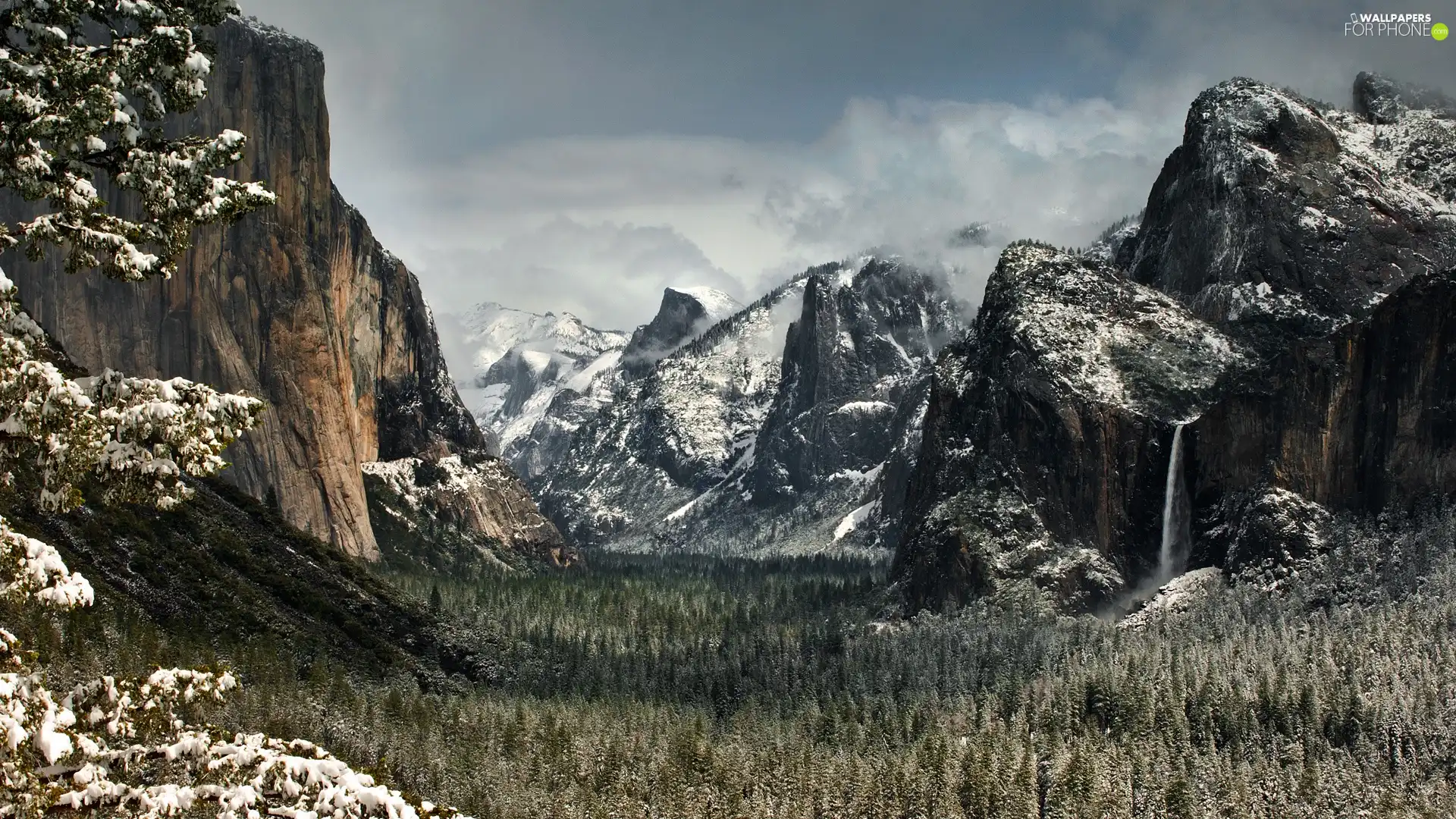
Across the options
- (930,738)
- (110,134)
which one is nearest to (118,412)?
(110,134)

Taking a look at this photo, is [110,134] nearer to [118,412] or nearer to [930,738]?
[118,412]

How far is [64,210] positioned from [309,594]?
594ft

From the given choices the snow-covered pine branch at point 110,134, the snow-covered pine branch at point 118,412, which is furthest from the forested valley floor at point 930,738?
the snow-covered pine branch at point 110,134

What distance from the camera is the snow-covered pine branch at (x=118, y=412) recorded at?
68.0 feet

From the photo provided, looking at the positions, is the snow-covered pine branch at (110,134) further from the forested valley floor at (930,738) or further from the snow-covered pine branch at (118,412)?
the forested valley floor at (930,738)

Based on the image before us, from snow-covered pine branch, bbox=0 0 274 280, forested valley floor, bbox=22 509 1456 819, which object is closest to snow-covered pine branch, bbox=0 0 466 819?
snow-covered pine branch, bbox=0 0 274 280

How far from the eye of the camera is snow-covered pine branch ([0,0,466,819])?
20.7m

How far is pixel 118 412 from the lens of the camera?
21547mm

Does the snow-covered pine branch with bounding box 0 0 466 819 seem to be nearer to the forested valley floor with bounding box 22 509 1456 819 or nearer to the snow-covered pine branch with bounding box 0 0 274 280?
the snow-covered pine branch with bounding box 0 0 274 280

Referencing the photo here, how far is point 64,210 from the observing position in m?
22.5

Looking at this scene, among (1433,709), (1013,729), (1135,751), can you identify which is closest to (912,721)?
(1013,729)

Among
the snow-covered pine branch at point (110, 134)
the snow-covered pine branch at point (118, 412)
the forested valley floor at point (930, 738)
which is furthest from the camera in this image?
the forested valley floor at point (930, 738)

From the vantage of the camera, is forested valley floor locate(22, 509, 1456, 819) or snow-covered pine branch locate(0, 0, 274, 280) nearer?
snow-covered pine branch locate(0, 0, 274, 280)

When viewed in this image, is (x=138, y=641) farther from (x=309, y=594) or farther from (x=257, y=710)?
(x=309, y=594)
